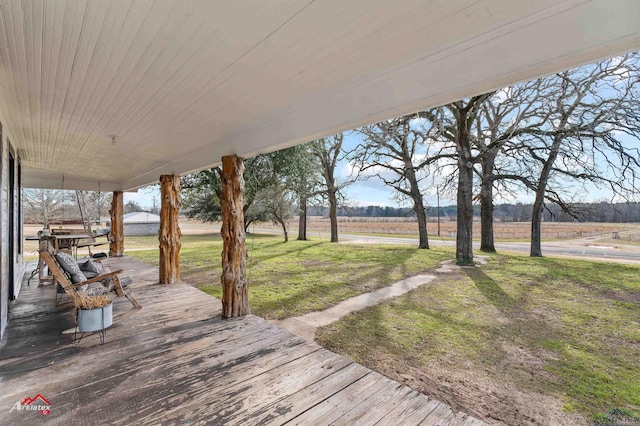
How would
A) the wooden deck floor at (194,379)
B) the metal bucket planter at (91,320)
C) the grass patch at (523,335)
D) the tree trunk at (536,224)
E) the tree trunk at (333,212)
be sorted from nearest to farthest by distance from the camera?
the wooden deck floor at (194,379), the grass patch at (523,335), the metal bucket planter at (91,320), the tree trunk at (536,224), the tree trunk at (333,212)

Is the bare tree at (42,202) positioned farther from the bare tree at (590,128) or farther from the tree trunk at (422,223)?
the bare tree at (590,128)

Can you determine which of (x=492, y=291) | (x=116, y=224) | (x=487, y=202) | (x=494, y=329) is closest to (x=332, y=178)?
(x=487, y=202)

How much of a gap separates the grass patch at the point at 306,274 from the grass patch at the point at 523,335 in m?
1.02

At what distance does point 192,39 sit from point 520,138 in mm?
10168

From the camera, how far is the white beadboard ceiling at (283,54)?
138 centimetres

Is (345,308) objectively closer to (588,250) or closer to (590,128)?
(590,128)

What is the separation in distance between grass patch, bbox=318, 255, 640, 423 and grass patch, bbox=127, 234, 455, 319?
1024mm

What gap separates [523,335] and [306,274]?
4732mm

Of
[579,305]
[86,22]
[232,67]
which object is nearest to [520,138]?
[579,305]

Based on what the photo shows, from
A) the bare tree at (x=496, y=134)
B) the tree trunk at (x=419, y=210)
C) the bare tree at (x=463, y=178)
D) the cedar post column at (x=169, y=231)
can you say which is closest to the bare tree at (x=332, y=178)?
the tree trunk at (x=419, y=210)

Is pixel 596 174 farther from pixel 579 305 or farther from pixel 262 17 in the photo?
pixel 262 17

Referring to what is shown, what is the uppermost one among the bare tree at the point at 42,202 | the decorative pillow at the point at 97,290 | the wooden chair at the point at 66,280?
the bare tree at the point at 42,202

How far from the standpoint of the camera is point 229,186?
12.9 feet

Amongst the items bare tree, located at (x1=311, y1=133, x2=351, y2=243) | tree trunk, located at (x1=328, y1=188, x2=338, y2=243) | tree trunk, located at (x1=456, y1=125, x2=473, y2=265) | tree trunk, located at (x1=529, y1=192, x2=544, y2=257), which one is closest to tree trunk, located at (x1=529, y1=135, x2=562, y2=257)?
tree trunk, located at (x1=529, y1=192, x2=544, y2=257)
